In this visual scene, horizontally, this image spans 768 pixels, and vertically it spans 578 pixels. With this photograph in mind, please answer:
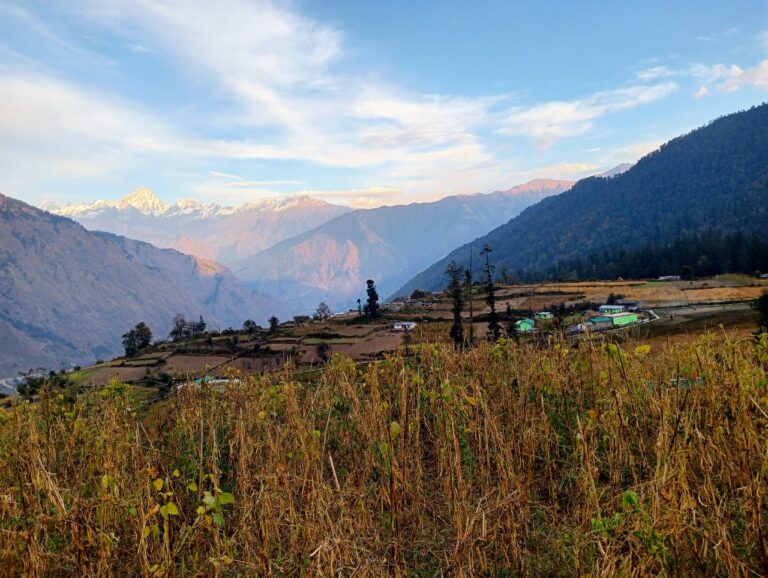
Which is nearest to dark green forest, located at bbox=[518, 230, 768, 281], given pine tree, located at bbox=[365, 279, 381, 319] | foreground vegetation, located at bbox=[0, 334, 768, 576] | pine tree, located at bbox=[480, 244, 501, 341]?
pine tree, located at bbox=[480, 244, 501, 341]

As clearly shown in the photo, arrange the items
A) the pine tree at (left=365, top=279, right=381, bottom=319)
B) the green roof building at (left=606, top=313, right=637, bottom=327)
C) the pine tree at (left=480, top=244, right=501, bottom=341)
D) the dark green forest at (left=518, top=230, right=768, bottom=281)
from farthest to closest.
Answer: the dark green forest at (left=518, top=230, right=768, bottom=281) < the pine tree at (left=365, top=279, right=381, bottom=319) < the green roof building at (left=606, top=313, right=637, bottom=327) < the pine tree at (left=480, top=244, right=501, bottom=341)

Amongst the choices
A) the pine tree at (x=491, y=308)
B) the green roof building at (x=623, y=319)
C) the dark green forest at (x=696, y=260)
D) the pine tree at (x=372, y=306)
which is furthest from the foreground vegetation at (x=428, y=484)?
the dark green forest at (x=696, y=260)

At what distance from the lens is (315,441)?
5.34 metres

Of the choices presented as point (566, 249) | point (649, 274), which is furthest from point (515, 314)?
point (566, 249)

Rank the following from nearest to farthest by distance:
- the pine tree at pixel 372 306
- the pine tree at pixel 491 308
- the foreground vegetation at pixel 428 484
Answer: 1. the foreground vegetation at pixel 428 484
2. the pine tree at pixel 491 308
3. the pine tree at pixel 372 306

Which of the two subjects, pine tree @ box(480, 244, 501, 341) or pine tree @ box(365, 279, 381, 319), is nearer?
pine tree @ box(480, 244, 501, 341)

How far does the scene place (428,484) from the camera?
5.91m

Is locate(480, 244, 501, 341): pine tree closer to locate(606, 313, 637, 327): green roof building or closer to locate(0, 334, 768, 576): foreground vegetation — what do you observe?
locate(606, 313, 637, 327): green roof building

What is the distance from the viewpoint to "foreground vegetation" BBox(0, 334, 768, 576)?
3.73 m

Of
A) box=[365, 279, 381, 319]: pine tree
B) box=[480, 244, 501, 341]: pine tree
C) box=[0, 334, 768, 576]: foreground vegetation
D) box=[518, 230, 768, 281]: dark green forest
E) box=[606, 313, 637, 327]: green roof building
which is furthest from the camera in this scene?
box=[518, 230, 768, 281]: dark green forest

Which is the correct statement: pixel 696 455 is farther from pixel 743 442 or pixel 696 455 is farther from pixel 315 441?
pixel 315 441

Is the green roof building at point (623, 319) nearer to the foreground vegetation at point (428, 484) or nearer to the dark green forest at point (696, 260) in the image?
the dark green forest at point (696, 260)

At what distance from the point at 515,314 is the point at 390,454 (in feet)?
186

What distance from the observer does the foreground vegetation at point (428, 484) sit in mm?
3730
